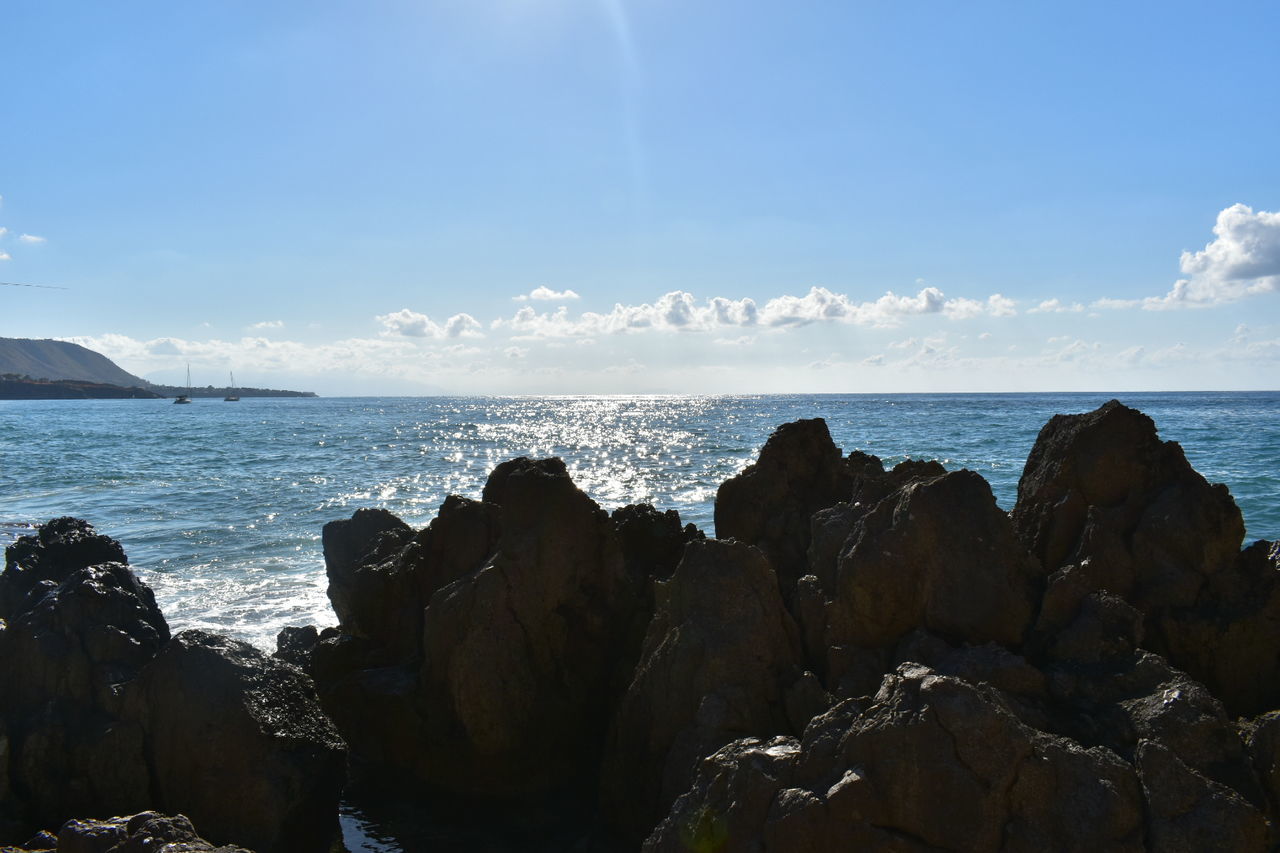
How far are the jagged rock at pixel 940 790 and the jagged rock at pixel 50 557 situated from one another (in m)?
7.32

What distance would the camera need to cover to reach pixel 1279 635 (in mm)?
6211

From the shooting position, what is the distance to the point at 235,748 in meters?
6.21

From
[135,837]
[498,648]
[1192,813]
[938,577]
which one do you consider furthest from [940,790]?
[498,648]

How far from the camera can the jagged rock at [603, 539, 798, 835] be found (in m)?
5.98

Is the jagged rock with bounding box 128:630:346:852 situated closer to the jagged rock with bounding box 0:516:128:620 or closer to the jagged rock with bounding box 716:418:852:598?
the jagged rock with bounding box 0:516:128:620

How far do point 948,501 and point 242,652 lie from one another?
16.7 feet

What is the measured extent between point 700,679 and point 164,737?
11.9 ft

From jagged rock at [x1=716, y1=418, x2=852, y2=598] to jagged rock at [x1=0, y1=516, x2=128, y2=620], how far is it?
6.12 m

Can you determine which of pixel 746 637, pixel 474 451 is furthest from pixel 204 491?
pixel 746 637

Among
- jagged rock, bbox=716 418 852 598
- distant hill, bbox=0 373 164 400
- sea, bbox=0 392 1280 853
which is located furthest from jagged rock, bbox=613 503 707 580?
distant hill, bbox=0 373 164 400

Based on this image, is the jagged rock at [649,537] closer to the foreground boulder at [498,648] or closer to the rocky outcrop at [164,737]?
the foreground boulder at [498,648]

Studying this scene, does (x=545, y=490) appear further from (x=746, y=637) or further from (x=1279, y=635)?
(x=1279, y=635)

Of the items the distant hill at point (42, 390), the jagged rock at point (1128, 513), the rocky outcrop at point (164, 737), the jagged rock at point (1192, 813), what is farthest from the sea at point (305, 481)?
the distant hill at point (42, 390)

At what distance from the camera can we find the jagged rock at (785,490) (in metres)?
9.82
